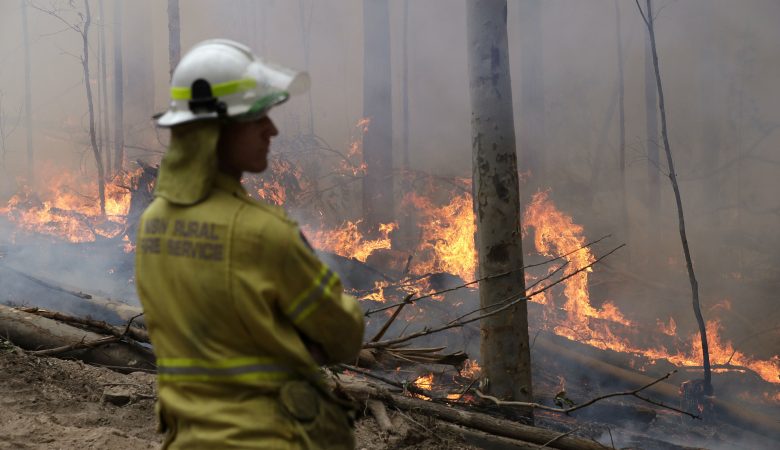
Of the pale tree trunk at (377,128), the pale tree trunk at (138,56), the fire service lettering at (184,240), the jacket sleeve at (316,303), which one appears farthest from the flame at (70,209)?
the jacket sleeve at (316,303)

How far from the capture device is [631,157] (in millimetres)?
19750

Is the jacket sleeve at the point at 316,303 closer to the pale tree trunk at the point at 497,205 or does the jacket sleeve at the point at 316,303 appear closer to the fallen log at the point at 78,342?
the pale tree trunk at the point at 497,205

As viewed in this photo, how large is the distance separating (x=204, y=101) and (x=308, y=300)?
1.97ft

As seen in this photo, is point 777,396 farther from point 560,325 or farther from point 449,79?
point 449,79

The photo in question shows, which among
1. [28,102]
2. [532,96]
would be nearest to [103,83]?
[28,102]

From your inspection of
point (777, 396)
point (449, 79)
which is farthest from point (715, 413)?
point (449, 79)

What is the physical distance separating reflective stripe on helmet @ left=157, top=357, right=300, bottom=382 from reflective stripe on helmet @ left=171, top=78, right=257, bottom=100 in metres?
0.71

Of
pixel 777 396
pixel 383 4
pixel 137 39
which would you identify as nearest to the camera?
pixel 777 396

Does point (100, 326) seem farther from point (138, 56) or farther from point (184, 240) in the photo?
point (138, 56)

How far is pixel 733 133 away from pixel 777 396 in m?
12.4

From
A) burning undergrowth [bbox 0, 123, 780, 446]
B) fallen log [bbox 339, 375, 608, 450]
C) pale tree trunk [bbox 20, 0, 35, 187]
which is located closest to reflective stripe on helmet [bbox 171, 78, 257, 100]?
burning undergrowth [bbox 0, 123, 780, 446]

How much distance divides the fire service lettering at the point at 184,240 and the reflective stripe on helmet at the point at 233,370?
273mm

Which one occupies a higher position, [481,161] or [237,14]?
[237,14]

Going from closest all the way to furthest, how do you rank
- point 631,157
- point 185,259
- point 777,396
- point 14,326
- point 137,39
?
point 185,259 < point 14,326 < point 777,396 < point 631,157 < point 137,39
